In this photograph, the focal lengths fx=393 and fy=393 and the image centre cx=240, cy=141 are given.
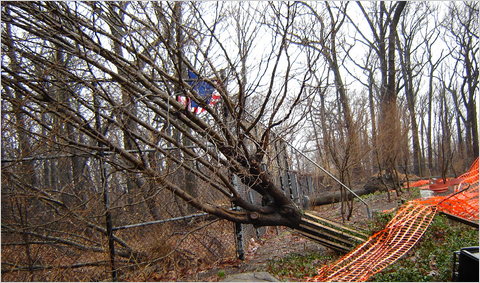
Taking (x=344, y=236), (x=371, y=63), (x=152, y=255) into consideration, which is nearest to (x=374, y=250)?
(x=344, y=236)

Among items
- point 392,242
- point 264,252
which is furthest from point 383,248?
point 264,252

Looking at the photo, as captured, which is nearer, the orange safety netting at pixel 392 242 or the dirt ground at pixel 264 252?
the orange safety netting at pixel 392 242

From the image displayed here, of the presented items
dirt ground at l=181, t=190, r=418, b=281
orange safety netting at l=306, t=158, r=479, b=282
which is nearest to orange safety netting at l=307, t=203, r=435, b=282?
orange safety netting at l=306, t=158, r=479, b=282

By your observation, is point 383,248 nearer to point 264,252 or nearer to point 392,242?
point 392,242

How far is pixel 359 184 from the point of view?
15961mm

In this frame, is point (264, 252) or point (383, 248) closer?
point (383, 248)

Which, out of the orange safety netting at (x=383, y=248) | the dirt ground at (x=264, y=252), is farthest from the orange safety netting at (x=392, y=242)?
the dirt ground at (x=264, y=252)

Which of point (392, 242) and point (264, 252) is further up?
point (392, 242)

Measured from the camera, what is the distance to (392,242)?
18.4 ft

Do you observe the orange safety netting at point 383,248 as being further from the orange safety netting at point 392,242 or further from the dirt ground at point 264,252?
the dirt ground at point 264,252

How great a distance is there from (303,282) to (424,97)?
36.8 metres

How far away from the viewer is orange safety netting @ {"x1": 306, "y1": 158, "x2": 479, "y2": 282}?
4.70 meters

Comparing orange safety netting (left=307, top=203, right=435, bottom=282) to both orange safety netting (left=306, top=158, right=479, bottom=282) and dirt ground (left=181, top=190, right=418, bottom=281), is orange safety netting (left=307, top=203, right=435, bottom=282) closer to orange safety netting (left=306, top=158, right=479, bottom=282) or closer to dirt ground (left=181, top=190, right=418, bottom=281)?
orange safety netting (left=306, top=158, right=479, bottom=282)

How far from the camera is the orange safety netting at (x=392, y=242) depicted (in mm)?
4699
